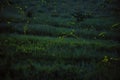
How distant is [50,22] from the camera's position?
34.8ft

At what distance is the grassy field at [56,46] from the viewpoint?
237 inches

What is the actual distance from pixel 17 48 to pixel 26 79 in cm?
197

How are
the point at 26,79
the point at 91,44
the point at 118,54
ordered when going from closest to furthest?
1. the point at 26,79
2. the point at 118,54
3. the point at 91,44

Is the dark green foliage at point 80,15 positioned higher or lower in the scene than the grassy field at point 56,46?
higher

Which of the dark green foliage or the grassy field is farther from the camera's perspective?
the dark green foliage

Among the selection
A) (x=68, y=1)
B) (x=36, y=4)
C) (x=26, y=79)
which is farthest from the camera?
(x=68, y=1)

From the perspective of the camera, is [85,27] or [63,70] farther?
[85,27]

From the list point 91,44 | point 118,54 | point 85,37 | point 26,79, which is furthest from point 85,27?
point 26,79

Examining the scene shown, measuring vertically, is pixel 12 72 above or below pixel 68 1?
below

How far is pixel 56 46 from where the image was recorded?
7730 millimetres

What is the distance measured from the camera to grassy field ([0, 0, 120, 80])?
6.01 m

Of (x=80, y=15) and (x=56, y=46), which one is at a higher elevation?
(x=80, y=15)

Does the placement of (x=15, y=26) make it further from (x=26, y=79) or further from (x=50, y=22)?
(x=26, y=79)

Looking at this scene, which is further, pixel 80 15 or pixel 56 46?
pixel 80 15
